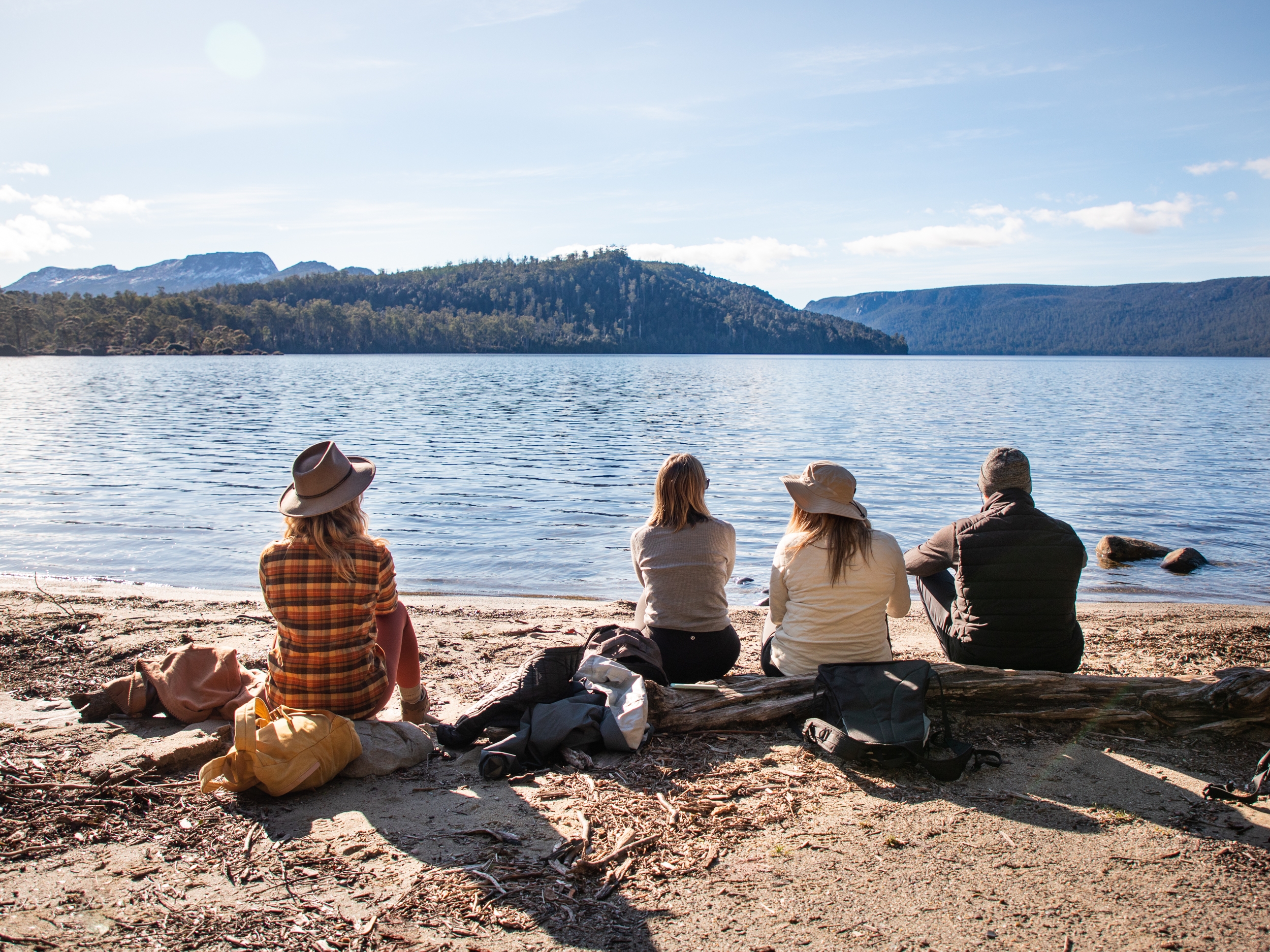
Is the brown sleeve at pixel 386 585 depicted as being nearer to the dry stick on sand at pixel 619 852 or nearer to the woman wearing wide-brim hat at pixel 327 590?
the woman wearing wide-brim hat at pixel 327 590

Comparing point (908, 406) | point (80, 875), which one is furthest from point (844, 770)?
point (908, 406)

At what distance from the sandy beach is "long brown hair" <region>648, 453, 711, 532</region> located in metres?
1.36

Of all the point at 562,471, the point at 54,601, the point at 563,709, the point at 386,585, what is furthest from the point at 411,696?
the point at 562,471

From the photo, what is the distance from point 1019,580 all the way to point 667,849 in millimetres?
2989

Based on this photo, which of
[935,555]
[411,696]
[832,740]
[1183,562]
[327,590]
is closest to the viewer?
[327,590]

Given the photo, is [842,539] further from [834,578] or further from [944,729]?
[944,729]

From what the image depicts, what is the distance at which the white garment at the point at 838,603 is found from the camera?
4.68 m

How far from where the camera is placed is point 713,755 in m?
4.30

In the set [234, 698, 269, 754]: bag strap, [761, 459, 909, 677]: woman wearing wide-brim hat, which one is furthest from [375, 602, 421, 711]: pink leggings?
[761, 459, 909, 677]: woman wearing wide-brim hat

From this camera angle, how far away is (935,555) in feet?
17.9

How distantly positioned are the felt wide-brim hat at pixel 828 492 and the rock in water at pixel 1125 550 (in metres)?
9.93

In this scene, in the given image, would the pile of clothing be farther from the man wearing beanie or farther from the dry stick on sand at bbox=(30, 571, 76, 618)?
the dry stick on sand at bbox=(30, 571, 76, 618)

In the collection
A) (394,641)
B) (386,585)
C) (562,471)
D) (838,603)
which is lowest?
(562,471)

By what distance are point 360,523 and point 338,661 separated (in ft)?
2.35
